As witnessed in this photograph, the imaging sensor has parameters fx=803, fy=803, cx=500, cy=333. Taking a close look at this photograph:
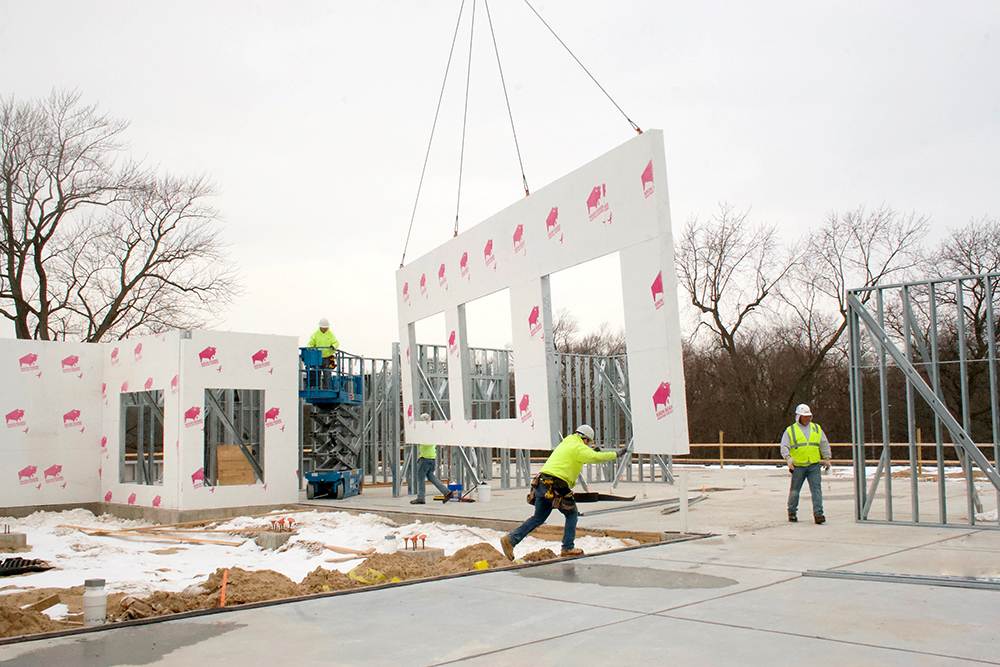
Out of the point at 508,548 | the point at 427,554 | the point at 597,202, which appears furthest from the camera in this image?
the point at 597,202

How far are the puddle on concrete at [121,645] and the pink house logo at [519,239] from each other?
865 cm

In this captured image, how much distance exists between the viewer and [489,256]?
46.8 ft

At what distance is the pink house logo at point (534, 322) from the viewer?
42.3 feet

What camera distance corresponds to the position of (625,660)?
4637 millimetres

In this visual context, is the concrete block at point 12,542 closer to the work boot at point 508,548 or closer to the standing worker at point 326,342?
the standing worker at point 326,342

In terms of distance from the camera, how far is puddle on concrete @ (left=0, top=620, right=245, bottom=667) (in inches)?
189

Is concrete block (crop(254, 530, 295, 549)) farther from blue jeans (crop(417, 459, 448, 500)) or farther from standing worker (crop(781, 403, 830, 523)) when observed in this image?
standing worker (crop(781, 403, 830, 523))

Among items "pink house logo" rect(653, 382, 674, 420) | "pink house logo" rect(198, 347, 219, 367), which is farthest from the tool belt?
"pink house logo" rect(198, 347, 219, 367)

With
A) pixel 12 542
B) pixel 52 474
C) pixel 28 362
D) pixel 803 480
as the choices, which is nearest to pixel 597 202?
pixel 803 480

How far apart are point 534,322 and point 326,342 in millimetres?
6647

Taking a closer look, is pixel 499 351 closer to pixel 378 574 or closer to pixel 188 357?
pixel 188 357

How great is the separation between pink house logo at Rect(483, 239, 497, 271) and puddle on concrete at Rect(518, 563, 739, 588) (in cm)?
687

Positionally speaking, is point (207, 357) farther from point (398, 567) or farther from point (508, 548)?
point (508, 548)

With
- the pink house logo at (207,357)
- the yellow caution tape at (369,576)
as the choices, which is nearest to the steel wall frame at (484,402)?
the pink house logo at (207,357)
